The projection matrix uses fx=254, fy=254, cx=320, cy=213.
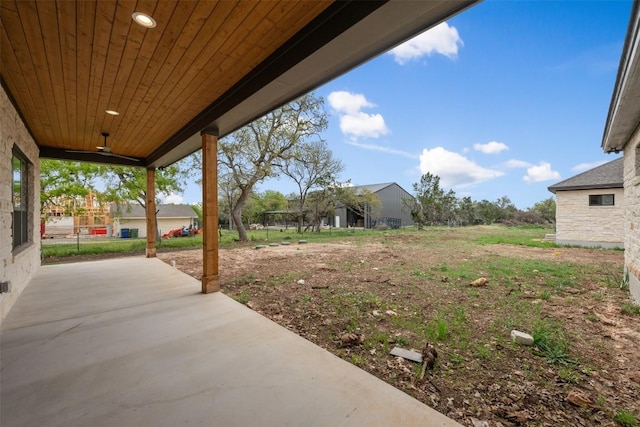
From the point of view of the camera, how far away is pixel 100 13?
195cm

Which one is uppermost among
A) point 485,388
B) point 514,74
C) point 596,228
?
point 514,74

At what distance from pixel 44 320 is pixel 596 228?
14999 mm

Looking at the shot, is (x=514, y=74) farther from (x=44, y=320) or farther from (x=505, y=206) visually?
(x=505, y=206)

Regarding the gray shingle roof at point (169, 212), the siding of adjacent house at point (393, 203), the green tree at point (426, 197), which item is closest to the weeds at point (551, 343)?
the green tree at point (426, 197)

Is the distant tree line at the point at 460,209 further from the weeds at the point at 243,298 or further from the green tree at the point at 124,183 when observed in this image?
the weeds at the point at 243,298

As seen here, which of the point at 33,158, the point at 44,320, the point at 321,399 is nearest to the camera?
the point at 321,399

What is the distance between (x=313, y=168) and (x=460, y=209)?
21868mm

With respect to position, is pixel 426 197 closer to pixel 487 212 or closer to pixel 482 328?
pixel 487 212

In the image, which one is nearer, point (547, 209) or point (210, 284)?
point (210, 284)

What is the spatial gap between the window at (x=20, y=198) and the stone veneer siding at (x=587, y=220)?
15670 millimetres

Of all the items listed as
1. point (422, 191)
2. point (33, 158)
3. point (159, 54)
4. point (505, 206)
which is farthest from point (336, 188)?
point (505, 206)

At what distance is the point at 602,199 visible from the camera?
9.37 metres

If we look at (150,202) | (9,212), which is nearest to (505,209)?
(150,202)

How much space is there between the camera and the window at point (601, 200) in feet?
30.2
